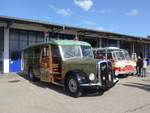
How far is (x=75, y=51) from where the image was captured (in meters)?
8.80

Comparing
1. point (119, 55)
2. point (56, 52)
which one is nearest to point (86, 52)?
point (56, 52)

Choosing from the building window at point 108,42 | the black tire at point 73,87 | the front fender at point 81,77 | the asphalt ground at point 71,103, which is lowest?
the asphalt ground at point 71,103

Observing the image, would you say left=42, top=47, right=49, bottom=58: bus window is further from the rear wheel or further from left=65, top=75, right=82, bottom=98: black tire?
the rear wheel

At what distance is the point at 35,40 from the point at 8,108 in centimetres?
1293

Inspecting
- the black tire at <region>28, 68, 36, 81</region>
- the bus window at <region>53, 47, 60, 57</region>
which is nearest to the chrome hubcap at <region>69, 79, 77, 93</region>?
the bus window at <region>53, 47, 60, 57</region>

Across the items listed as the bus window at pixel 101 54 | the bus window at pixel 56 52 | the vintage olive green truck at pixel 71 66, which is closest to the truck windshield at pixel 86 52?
the vintage olive green truck at pixel 71 66

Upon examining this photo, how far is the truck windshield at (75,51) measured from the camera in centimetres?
852

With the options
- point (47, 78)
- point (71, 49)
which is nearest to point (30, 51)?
point (47, 78)

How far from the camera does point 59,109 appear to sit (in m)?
5.90

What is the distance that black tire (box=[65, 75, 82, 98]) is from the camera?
7231 millimetres

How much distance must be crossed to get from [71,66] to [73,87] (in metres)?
0.94

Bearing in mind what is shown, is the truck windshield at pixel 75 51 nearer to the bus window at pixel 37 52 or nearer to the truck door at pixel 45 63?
the truck door at pixel 45 63

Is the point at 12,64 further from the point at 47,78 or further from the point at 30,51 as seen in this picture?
the point at 47,78

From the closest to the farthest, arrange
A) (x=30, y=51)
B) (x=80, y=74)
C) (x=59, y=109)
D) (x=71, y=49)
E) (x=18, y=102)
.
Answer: (x=59, y=109) → (x=18, y=102) → (x=80, y=74) → (x=71, y=49) → (x=30, y=51)
